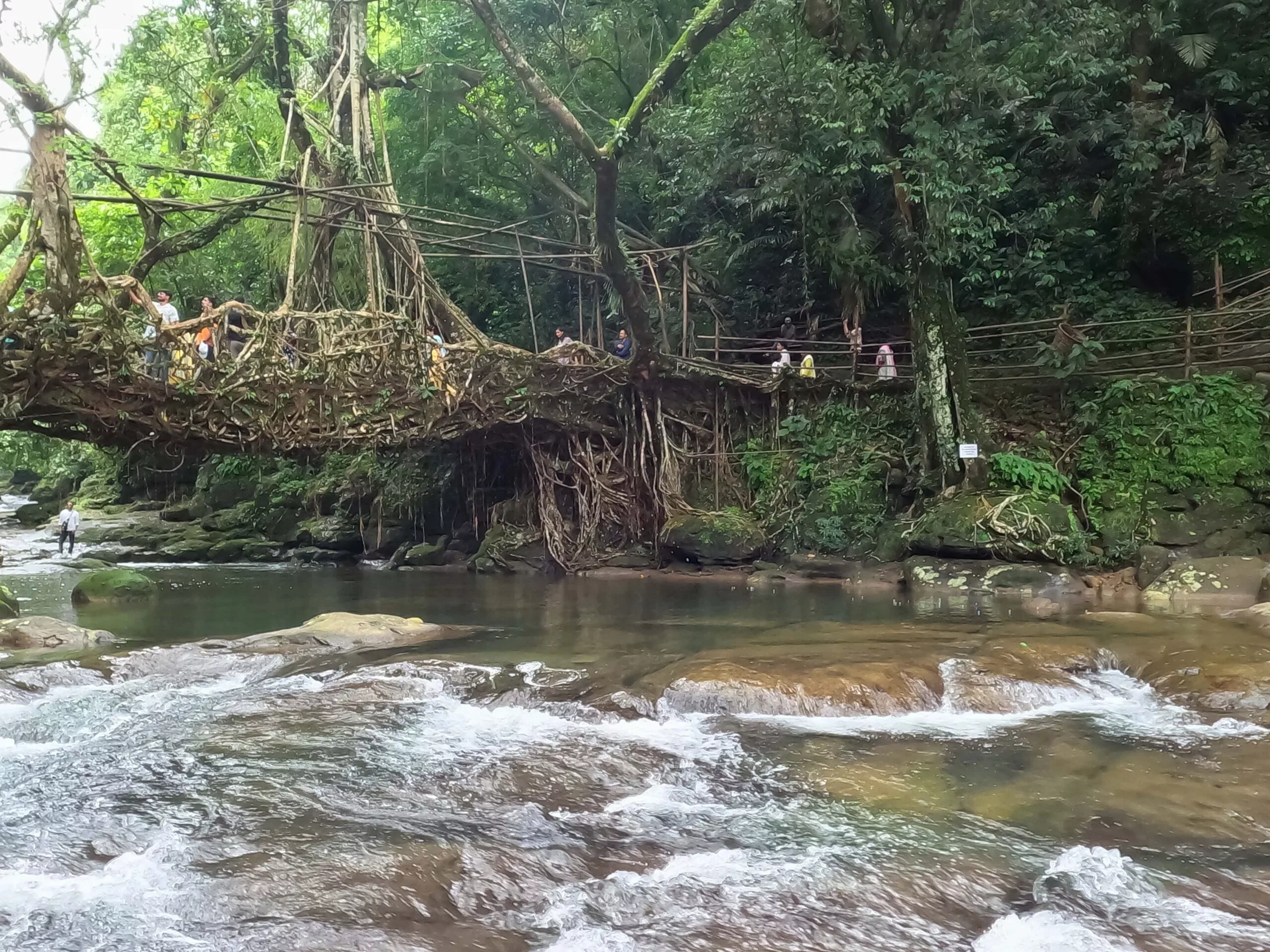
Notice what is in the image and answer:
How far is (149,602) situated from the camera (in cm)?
1320

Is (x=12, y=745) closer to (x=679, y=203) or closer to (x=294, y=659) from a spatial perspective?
(x=294, y=659)

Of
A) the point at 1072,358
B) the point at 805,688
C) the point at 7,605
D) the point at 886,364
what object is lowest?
the point at 805,688

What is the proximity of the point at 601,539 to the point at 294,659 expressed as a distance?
871 cm

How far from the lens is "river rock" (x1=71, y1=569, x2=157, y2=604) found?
13320 mm

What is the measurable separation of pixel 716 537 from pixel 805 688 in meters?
8.61

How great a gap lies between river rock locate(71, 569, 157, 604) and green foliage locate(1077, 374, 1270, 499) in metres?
14.2


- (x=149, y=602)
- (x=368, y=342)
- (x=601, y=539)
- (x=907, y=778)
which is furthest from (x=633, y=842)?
(x=601, y=539)

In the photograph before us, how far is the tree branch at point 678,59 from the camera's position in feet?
35.5

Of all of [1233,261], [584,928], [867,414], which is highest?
[1233,261]

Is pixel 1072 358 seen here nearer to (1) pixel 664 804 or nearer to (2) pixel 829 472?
(2) pixel 829 472

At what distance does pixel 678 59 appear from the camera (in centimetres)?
1099

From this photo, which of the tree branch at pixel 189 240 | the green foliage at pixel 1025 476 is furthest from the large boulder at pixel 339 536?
the green foliage at pixel 1025 476

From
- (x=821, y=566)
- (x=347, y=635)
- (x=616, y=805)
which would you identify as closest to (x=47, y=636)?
(x=347, y=635)

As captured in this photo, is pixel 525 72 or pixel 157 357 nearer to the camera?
pixel 525 72
